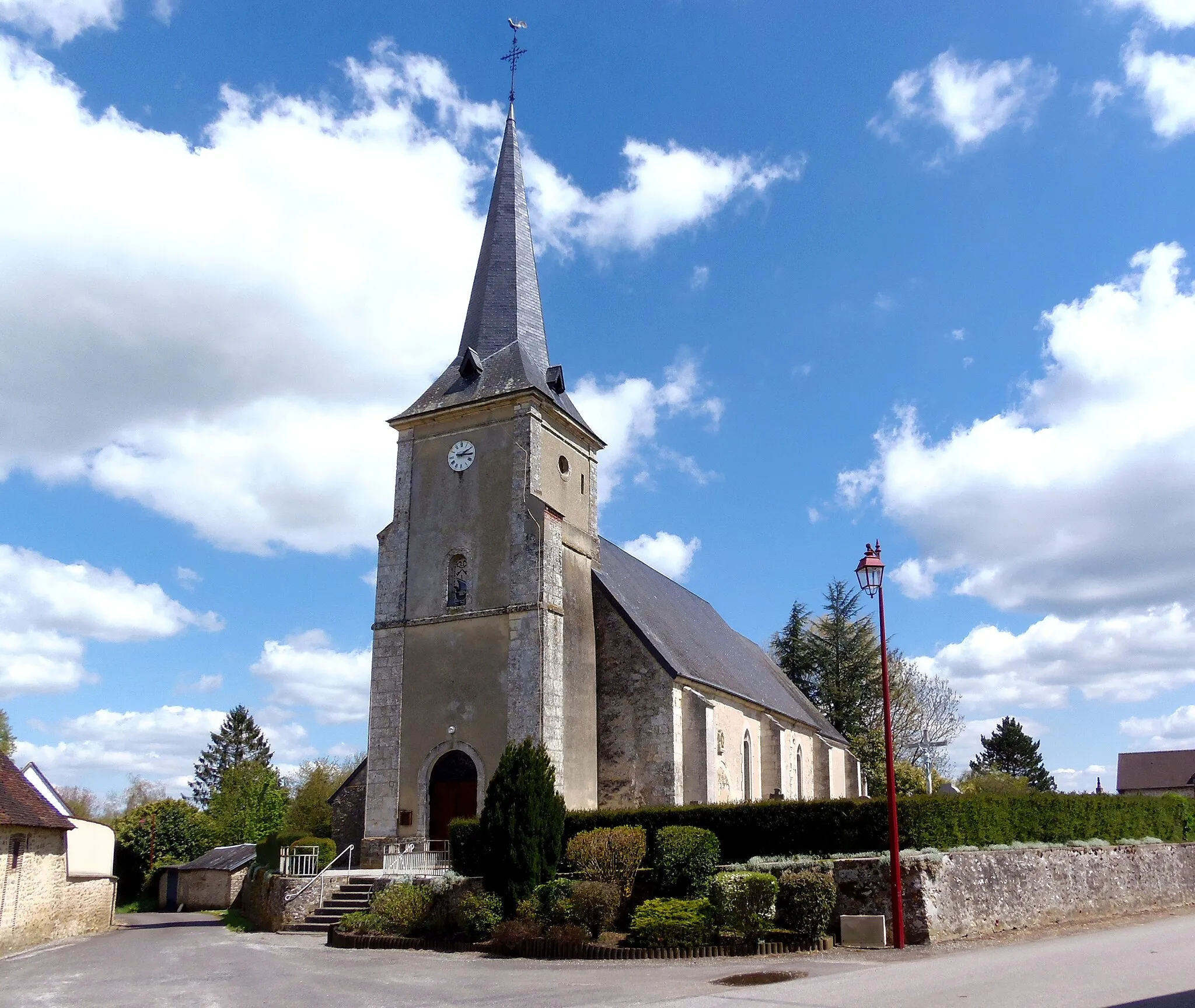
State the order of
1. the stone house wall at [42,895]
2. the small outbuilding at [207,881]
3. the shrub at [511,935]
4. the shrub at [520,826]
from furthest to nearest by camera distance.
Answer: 1. the small outbuilding at [207,881]
2. the stone house wall at [42,895]
3. the shrub at [520,826]
4. the shrub at [511,935]

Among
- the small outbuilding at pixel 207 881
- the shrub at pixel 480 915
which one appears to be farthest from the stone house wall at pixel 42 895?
the shrub at pixel 480 915

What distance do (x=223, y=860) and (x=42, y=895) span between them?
14909mm

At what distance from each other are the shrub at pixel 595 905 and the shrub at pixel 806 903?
2708 millimetres

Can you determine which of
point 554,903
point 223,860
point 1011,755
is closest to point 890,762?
point 554,903

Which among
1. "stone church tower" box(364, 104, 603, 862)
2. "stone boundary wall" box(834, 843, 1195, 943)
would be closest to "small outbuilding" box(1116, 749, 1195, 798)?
"stone boundary wall" box(834, 843, 1195, 943)

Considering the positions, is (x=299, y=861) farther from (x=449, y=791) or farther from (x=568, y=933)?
(x=568, y=933)

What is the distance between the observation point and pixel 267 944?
18.1m

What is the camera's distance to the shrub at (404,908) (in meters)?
17.5

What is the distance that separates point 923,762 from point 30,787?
41.7m

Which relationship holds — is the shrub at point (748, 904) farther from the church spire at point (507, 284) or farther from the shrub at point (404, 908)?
the church spire at point (507, 284)

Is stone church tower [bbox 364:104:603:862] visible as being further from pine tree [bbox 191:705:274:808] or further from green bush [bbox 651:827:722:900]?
pine tree [bbox 191:705:274:808]

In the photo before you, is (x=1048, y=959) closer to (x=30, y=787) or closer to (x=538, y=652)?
(x=538, y=652)

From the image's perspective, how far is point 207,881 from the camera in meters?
38.4

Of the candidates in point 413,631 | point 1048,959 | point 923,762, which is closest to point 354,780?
point 413,631
